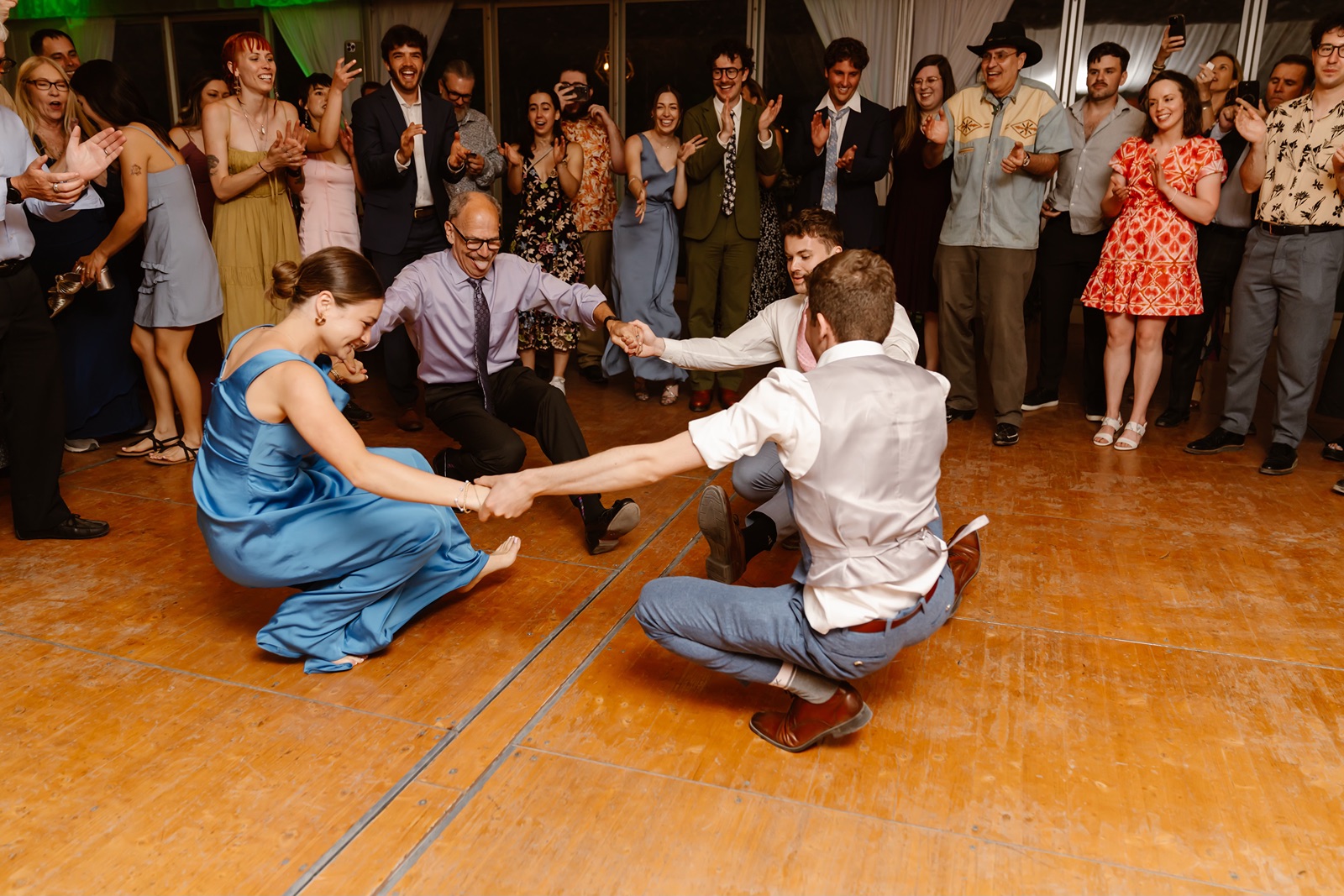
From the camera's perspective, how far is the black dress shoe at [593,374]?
6082 millimetres

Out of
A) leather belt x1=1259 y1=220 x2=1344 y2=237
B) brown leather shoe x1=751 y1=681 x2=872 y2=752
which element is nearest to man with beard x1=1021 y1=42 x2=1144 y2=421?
leather belt x1=1259 y1=220 x2=1344 y2=237

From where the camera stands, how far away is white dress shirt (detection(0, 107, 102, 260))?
10.2 ft

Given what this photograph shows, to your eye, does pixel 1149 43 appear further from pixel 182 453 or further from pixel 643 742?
pixel 643 742

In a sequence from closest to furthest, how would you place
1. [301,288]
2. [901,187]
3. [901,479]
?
1. [901,479]
2. [301,288]
3. [901,187]

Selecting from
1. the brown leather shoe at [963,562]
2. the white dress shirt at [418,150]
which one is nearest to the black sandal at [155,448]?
the white dress shirt at [418,150]

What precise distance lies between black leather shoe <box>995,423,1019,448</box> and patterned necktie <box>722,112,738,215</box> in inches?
69.6

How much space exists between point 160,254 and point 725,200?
2.67m

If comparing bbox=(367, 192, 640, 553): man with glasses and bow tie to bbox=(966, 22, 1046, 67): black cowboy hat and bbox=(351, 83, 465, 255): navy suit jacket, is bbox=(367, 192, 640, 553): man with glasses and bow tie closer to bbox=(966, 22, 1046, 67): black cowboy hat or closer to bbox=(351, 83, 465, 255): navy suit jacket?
bbox=(351, 83, 465, 255): navy suit jacket

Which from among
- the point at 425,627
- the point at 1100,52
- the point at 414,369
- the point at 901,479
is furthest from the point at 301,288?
the point at 1100,52

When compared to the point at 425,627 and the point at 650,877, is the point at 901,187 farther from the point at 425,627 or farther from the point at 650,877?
the point at 650,877

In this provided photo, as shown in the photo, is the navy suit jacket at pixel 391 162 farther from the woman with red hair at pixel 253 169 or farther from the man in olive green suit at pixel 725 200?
the man in olive green suit at pixel 725 200

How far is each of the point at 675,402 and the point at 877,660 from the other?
3.46 meters

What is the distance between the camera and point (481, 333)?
3635 millimetres

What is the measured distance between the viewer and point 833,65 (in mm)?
5012
